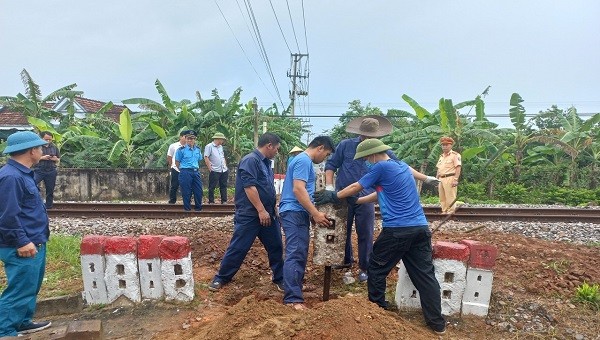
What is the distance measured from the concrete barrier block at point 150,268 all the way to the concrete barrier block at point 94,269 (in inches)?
14.5

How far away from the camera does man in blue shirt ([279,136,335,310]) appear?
4023 mm

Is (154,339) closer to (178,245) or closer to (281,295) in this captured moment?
(178,245)

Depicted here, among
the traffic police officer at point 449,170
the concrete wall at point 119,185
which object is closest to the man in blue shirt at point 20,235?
the traffic police officer at point 449,170

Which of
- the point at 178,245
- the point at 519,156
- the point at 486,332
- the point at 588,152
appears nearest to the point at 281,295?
the point at 178,245

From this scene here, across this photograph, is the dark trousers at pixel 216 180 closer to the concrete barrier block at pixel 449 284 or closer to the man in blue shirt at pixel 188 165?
the man in blue shirt at pixel 188 165

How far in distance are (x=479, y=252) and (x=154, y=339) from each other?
3.00m

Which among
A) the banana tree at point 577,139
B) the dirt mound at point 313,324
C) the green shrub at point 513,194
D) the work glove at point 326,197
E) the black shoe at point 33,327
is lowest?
the green shrub at point 513,194

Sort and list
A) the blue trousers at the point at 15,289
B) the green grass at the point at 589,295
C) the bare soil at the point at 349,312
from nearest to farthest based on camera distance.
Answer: the bare soil at the point at 349,312 → the blue trousers at the point at 15,289 → the green grass at the point at 589,295

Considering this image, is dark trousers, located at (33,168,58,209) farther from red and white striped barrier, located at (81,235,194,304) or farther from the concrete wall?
red and white striped barrier, located at (81,235,194,304)

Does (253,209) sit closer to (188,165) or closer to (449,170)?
(188,165)

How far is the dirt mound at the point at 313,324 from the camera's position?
10.0ft

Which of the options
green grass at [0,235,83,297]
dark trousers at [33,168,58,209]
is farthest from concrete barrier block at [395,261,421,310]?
dark trousers at [33,168,58,209]

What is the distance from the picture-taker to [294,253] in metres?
4.14

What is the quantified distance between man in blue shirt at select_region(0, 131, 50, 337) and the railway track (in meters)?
5.07
